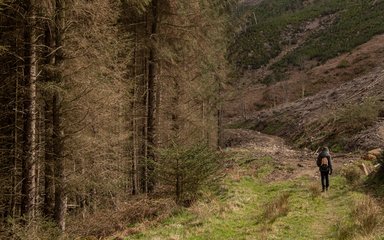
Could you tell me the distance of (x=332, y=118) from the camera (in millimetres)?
30031

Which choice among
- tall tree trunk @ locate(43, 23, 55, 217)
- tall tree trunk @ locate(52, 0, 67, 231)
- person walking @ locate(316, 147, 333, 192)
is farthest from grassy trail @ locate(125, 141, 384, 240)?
tall tree trunk @ locate(43, 23, 55, 217)

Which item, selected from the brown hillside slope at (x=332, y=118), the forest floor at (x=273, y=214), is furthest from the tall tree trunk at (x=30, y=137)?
the brown hillside slope at (x=332, y=118)

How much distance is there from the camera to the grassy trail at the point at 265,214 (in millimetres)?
10141

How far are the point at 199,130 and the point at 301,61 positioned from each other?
159 feet

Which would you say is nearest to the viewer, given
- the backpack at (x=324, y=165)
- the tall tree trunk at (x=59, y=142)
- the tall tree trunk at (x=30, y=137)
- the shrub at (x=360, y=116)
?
the tall tree trunk at (x=30, y=137)

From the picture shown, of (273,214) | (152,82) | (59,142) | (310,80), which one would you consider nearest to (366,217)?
(273,214)

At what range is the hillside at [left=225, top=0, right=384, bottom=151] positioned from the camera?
90.7ft

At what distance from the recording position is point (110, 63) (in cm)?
1216

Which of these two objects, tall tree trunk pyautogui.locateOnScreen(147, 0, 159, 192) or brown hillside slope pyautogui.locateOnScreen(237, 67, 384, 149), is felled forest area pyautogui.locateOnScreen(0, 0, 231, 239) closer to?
tall tree trunk pyautogui.locateOnScreen(147, 0, 159, 192)

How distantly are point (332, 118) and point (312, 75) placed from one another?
29274 mm

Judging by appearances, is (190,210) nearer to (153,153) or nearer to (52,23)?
(153,153)

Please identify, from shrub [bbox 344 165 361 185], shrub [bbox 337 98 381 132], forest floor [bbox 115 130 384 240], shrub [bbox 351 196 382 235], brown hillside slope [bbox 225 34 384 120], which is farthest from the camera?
brown hillside slope [bbox 225 34 384 120]

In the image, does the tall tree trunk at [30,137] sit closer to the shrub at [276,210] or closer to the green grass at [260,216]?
the green grass at [260,216]

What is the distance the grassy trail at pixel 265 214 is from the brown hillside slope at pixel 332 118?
8585mm
